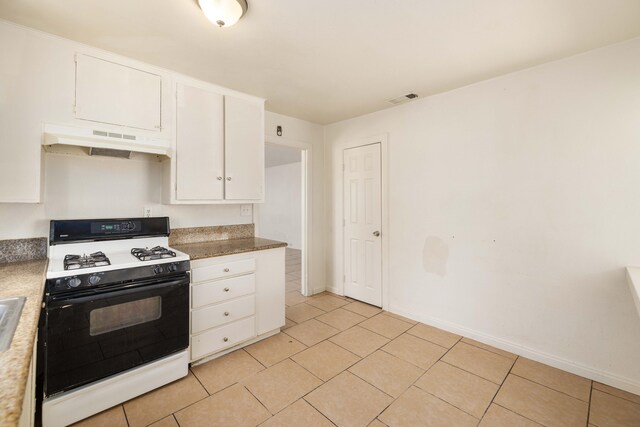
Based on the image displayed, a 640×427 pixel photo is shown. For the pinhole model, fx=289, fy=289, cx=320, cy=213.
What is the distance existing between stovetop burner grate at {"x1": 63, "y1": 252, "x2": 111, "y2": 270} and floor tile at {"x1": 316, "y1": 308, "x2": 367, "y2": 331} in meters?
2.10

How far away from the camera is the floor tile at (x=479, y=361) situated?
7.20ft

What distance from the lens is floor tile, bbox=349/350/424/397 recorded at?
6.75 feet

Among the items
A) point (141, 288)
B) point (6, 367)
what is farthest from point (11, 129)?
point (6, 367)

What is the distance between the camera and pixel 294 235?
7742 mm

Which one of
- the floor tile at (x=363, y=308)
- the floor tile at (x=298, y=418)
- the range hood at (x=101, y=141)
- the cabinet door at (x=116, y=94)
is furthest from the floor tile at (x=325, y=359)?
the cabinet door at (x=116, y=94)

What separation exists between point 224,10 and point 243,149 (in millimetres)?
1359

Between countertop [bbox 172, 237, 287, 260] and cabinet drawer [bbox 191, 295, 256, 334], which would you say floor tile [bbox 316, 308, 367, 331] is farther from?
countertop [bbox 172, 237, 287, 260]

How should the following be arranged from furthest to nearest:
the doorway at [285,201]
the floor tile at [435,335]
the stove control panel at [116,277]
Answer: the doorway at [285,201]
the floor tile at [435,335]
the stove control panel at [116,277]

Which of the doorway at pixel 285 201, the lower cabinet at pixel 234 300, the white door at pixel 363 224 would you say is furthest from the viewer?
the doorway at pixel 285 201

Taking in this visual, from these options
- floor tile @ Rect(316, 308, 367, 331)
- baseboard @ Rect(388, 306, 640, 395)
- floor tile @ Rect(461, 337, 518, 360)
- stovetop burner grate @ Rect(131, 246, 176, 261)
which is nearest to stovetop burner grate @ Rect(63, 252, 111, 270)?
stovetop burner grate @ Rect(131, 246, 176, 261)

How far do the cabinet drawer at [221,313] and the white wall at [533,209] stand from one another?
1712 millimetres

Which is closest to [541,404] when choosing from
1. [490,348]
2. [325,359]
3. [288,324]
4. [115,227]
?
[490,348]

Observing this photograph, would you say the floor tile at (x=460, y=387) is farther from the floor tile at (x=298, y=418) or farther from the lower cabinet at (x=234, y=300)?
the lower cabinet at (x=234, y=300)

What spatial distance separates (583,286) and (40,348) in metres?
3.63
